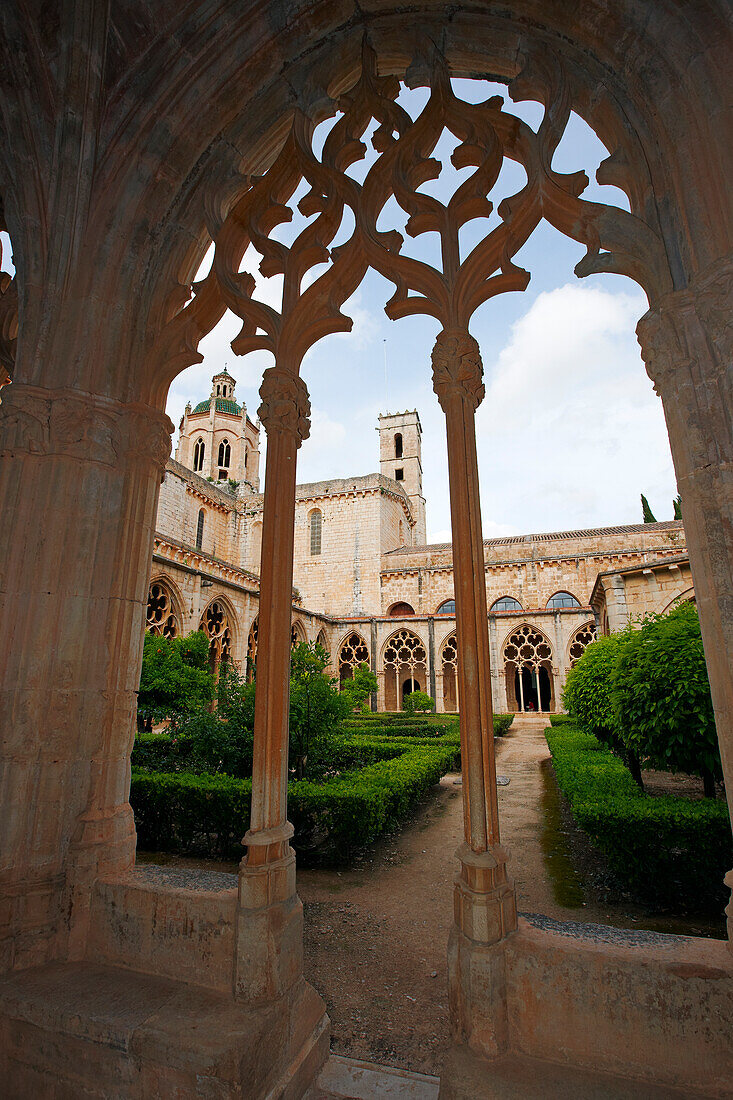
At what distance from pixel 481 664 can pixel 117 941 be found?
6.11 feet

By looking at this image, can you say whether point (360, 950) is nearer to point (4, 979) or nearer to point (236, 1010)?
point (236, 1010)

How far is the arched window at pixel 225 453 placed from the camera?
3553 centimetres

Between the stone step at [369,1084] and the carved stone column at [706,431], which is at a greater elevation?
the carved stone column at [706,431]

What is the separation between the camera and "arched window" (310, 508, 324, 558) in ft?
88.2

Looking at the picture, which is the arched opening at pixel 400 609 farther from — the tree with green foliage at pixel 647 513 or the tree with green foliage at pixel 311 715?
the tree with green foliage at pixel 311 715

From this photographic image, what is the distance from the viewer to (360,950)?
111 inches

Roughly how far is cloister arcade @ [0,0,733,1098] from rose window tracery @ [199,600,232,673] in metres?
11.3

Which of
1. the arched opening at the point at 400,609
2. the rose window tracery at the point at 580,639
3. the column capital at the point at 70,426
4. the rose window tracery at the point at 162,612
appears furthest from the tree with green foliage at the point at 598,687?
the arched opening at the point at 400,609

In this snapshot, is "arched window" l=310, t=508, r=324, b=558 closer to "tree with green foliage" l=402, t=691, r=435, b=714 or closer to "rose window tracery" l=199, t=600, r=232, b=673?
"tree with green foliage" l=402, t=691, r=435, b=714

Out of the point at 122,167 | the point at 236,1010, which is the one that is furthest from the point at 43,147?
the point at 236,1010

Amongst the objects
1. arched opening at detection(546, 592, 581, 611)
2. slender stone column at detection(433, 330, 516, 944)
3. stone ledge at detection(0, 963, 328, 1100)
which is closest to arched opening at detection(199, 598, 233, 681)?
stone ledge at detection(0, 963, 328, 1100)

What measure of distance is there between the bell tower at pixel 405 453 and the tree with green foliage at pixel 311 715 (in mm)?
29202

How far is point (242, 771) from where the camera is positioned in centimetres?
515

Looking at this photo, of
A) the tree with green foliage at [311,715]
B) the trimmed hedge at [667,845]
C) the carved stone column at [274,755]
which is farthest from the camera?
the tree with green foliage at [311,715]
